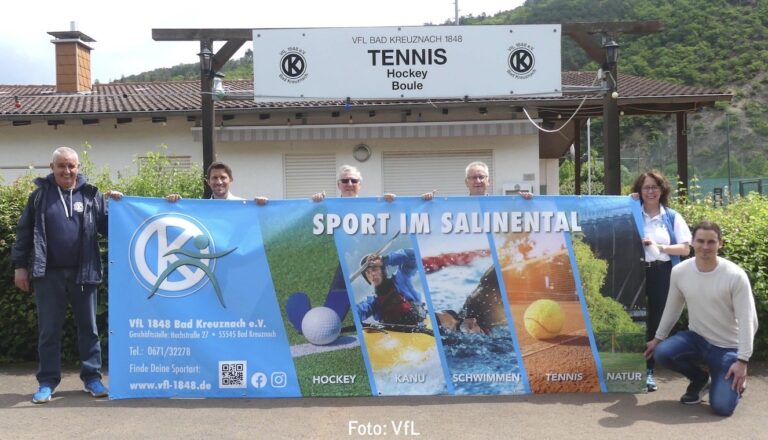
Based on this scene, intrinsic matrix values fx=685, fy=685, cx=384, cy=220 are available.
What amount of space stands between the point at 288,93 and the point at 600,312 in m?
3.74

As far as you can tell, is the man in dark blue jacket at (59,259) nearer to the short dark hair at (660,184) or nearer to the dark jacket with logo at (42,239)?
the dark jacket with logo at (42,239)

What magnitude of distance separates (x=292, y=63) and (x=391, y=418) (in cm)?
378

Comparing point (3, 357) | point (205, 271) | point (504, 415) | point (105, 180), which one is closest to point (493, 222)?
point (504, 415)

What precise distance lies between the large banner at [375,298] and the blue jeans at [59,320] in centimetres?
26

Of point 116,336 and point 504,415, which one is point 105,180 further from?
point 504,415

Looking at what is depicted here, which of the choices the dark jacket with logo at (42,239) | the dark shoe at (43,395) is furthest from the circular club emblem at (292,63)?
the dark shoe at (43,395)

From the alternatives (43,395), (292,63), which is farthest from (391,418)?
(292,63)

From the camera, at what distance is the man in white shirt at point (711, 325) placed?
5.08 m

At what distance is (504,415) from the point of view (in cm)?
513

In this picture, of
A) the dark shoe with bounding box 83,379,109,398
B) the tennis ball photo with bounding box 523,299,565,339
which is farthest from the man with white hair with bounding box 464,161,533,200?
the dark shoe with bounding box 83,379,109,398

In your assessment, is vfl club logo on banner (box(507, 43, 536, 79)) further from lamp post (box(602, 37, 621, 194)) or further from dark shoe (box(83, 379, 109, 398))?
dark shoe (box(83, 379, 109, 398))

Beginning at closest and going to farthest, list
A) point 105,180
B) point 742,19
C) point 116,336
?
point 116,336 → point 105,180 → point 742,19

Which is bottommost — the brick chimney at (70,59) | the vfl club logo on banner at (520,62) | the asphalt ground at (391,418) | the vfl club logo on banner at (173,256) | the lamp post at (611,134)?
the asphalt ground at (391,418)

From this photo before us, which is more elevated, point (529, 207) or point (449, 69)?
point (449, 69)
